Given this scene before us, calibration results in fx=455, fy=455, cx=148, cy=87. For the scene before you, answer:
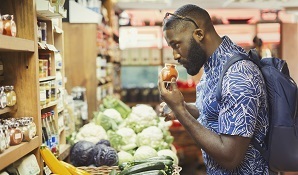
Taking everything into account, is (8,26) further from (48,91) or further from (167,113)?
(167,113)

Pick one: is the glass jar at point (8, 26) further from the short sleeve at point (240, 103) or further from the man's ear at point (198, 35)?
the short sleeve at point (240, 103)

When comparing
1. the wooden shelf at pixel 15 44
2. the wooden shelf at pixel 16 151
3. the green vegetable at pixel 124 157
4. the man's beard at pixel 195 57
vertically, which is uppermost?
the wooden shelf at pixel 15 44

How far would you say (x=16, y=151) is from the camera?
2070mm

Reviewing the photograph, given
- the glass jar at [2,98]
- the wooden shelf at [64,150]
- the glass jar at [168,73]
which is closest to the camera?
the glass jar at [2,98]

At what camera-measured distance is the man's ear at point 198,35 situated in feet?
7.62

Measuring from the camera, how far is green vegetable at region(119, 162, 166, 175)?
2664 millimetres

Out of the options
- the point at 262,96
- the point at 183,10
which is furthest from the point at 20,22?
the point at 262,96

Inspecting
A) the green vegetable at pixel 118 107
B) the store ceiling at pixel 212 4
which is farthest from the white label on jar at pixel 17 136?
the store ceiling at pixel 212 4

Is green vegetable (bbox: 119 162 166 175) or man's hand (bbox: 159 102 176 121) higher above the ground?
man's hand (bbox: 159 102 176 121)

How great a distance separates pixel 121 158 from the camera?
3.62 metres

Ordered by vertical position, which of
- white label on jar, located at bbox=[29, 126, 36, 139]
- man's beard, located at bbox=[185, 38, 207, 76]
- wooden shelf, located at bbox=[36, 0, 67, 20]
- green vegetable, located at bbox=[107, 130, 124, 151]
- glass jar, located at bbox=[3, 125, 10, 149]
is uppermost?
wooden shelf, located at bbox=[36, 0, 67, 20]

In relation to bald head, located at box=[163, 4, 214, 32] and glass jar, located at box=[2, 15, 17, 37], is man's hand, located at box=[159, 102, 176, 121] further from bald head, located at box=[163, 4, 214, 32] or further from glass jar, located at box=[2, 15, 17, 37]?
glass jar, located at box=[2, 15, 17, 37]

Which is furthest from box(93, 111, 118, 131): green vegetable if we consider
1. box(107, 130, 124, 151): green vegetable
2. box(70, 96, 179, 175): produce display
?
box(107, 130, 124, 151): green vegetable

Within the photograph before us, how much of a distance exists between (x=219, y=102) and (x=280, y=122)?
31 centimetres
